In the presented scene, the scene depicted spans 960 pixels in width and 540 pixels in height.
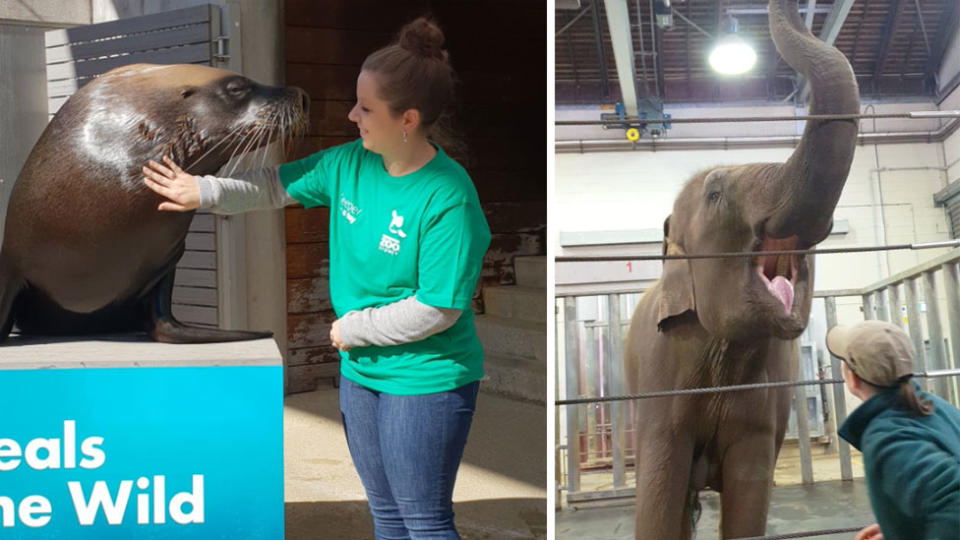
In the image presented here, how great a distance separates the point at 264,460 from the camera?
223 cm

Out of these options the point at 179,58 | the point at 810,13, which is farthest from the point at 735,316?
the point at 179,58

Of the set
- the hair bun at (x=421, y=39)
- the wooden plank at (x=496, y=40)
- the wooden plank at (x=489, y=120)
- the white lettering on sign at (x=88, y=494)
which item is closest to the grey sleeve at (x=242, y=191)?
the hair bun at (x=421, y=39)

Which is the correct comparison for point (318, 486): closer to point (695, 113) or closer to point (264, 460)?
point (264, 460)

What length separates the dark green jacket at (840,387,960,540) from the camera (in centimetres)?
225

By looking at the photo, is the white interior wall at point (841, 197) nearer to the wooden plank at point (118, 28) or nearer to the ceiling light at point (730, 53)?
the ceiling light at point (730, 53)

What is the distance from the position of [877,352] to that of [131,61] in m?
1.84

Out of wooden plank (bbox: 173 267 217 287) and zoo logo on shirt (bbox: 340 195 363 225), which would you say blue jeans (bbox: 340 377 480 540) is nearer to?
zoo logo on shirt (bbox: 340 195 363 225)

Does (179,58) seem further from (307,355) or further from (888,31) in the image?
(888,31)

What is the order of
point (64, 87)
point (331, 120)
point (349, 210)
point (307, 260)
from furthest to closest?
1. point (307, 260)
2. point (331, 120)
3. point (64, 87)
4. point (349, 210)

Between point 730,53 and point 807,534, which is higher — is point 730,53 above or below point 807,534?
above

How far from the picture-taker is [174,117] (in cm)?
→ 232

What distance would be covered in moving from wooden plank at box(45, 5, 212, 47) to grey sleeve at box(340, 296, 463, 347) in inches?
35.9

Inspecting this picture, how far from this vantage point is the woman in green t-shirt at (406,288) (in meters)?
2.04

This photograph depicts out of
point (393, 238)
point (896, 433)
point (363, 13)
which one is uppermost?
point (363, 13)
